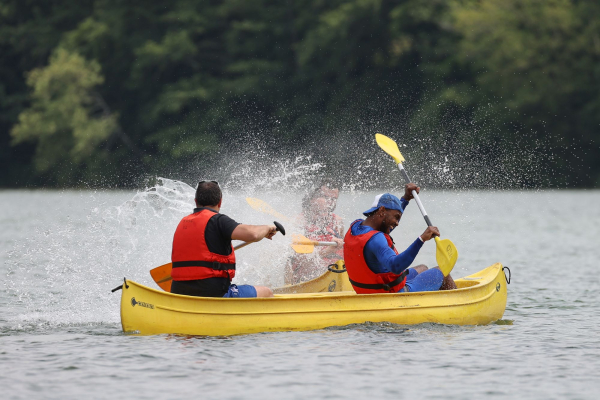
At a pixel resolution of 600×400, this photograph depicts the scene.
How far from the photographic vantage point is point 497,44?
132 ft

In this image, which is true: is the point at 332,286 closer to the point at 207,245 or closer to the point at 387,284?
the point at 387,284

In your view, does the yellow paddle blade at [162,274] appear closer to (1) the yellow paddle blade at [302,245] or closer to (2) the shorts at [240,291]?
(2) the shorts at [240,291]

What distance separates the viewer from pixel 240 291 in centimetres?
893

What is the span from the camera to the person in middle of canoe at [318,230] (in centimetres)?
1176

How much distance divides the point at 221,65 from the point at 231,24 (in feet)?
7.16

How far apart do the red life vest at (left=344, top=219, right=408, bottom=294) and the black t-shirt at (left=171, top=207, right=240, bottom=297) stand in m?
1.12

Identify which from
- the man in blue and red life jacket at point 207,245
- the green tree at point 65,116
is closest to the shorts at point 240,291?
the man in blue and red life jacket at point 207,245

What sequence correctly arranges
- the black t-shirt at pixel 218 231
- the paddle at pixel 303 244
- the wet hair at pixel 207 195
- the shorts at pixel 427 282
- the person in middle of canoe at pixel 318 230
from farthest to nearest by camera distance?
the person in middle of canoe at pixel 318 230 → the paddle at pixel 303 244 → the shorts at pixel 427 282 → the wet hair at pixel 207 195 → the black t-shirt at pixel 218 231

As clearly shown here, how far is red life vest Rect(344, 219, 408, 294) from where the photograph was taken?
8.82m

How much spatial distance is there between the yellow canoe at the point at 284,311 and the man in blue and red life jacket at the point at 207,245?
20cm

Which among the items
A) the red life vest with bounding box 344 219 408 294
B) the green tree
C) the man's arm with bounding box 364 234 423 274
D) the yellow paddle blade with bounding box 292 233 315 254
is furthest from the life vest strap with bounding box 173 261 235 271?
the green tree

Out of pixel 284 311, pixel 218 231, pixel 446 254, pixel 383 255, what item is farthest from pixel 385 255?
pixel 218 231

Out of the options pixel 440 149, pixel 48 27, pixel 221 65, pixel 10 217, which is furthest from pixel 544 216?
pixel 48 27

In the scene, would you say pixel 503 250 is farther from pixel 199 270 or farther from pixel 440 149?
pixel 440 149
